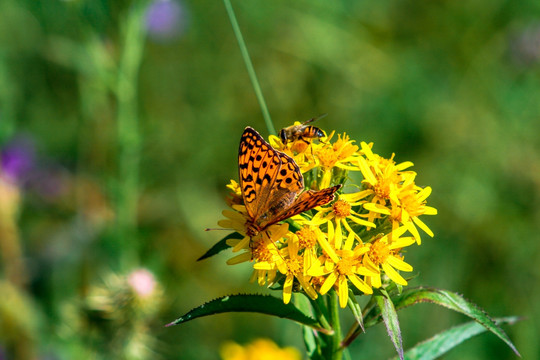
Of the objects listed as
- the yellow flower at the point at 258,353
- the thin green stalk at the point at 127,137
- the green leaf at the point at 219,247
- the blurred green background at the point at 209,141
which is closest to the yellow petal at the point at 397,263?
the green leaf at the point at 219,247

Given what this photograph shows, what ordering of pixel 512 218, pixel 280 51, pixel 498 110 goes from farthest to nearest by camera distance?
pixel 280 51 < pixel 498 110 < pixel 512 218

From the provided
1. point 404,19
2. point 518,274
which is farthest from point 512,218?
point 404,19

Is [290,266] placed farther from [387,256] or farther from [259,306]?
[387,256]

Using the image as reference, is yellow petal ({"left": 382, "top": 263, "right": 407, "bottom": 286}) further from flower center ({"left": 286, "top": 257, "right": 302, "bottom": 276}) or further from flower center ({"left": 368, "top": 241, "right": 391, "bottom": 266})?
flower center ({"left": 286, "top": 257, "right": 302, "bottom": 276})

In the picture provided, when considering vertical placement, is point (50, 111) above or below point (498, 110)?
above

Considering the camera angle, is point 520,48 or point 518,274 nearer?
point 518,274

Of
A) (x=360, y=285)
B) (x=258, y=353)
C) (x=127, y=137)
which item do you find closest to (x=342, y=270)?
(x=360, y=285)

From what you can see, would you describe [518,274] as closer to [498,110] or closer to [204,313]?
[498,110]

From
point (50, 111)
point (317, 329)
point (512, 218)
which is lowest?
point (317, 329)
